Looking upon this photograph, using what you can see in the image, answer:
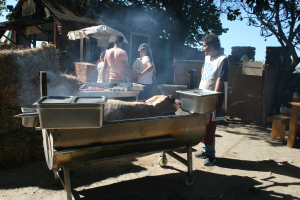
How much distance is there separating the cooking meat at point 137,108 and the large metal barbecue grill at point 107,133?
0.24 m

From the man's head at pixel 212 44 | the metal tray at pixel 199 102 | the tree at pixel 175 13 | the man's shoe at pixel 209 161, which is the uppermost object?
the tree at pixel 175 13

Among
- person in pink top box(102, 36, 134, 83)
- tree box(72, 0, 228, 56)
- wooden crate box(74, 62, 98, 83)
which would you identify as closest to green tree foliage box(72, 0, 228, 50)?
tree box(72, 0, 228, 56)

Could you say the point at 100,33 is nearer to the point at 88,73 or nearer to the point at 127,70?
the point at 88,73

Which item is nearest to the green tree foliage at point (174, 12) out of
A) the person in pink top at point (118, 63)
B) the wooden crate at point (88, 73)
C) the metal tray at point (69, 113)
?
the wooden crate at point (88, 73)

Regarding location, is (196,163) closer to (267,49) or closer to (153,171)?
(153,171)

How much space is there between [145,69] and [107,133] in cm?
304

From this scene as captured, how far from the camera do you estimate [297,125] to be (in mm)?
4777

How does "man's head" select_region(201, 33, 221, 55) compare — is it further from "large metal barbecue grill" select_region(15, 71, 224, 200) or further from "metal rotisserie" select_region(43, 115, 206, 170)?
"metal rotisserie" select_region(43, 115, 206, 170)

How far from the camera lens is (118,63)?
190 inches

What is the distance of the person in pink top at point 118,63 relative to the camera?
4.76m

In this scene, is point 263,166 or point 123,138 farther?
point 263,166

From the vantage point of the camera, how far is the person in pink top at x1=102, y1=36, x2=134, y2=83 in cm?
476

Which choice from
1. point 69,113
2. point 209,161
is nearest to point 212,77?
point 209,161

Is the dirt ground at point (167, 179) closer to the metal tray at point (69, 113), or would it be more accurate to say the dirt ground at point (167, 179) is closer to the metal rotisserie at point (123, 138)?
the metal rotisserie at point (123, 138)
